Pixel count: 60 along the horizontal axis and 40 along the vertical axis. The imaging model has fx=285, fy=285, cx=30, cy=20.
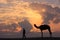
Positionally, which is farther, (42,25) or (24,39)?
(42,25)

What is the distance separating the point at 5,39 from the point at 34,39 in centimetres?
443

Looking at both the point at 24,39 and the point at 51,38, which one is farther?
the point at 51,38

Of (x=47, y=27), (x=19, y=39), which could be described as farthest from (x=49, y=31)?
(x=19, y=39)

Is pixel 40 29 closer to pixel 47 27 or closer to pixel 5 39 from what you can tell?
pixel 47 27

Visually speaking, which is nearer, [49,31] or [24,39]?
[24,39]

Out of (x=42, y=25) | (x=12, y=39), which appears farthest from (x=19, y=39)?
(x=42, y=25)

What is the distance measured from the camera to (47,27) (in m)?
40.7

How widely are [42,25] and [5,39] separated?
5752 mm

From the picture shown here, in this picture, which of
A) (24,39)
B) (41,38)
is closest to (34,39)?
(41,38)

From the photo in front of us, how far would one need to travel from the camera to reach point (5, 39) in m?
41.3

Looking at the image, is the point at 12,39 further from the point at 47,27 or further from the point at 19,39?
the point at 47,27

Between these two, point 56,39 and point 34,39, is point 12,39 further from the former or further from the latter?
point 56,39

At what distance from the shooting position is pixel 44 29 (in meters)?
40.8

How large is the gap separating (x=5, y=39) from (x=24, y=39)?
5.41 meters
